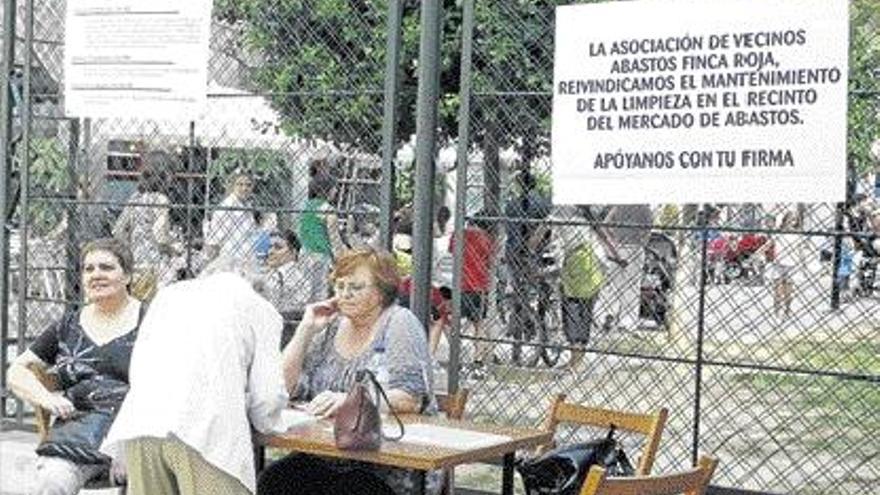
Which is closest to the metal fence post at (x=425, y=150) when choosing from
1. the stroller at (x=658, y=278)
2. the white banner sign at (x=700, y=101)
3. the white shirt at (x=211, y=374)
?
the white banner sign at (x=700, y=101)

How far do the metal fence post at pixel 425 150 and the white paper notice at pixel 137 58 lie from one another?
1270mm

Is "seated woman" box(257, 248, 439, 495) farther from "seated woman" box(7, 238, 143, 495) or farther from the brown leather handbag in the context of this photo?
"seated woman" box(7, 238, 143, 495)

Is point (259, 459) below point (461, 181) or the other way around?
below

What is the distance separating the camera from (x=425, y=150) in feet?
21.2

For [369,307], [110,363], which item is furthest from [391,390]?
[110,363]

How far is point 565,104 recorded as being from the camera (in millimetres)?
6254

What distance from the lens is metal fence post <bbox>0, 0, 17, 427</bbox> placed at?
7660 millimetres

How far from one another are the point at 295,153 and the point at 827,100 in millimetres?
3035

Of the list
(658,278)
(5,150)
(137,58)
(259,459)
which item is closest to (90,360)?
(259,459)

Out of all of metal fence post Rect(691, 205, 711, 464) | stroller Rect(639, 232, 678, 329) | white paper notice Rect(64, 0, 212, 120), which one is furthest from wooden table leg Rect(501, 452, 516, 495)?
white paper notice Rect(64, 0, 212, 120)

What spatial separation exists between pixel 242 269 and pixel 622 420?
1.54m

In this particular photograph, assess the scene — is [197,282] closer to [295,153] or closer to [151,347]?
[151,347]

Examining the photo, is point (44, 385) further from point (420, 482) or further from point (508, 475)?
point (508, 475)

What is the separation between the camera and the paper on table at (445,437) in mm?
4781
